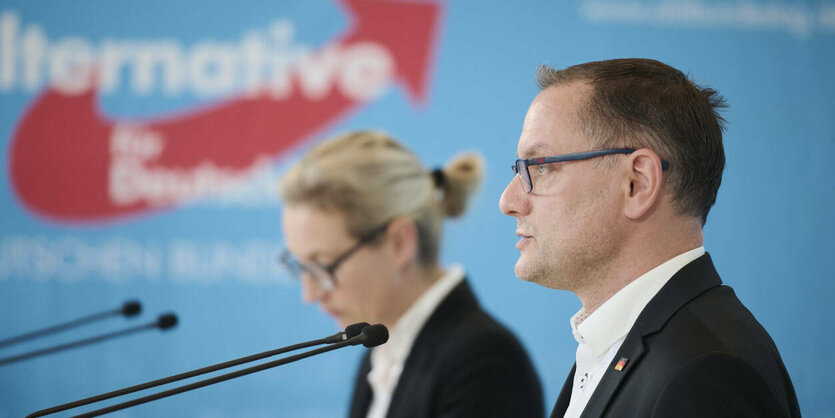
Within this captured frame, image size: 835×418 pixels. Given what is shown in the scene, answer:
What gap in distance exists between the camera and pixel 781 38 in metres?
3.99

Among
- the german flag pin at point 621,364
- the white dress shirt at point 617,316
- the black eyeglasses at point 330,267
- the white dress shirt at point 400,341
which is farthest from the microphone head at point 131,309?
the german flag pin at point 621,364

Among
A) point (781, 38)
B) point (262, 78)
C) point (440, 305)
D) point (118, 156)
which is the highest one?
point (781, 38)

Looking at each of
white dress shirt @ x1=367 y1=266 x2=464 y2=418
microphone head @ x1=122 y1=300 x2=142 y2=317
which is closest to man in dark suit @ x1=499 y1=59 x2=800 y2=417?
white dress shirt @ x1=367 y1=266 x2=464 y2=418

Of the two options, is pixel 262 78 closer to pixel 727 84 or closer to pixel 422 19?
pixel 422 19

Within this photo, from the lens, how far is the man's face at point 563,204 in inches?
52.9

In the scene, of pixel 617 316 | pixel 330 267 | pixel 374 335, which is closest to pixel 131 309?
pixel 330 267

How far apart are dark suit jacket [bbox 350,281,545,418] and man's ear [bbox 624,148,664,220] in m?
0.85

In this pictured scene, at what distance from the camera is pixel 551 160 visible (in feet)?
4.51

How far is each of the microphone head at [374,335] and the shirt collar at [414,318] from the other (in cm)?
94

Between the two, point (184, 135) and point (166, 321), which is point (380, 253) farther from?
point (184, 135)

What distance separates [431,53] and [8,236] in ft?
6.04

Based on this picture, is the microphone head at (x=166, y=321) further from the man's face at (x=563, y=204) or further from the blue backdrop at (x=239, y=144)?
the blue backdrop at (x=239, y=144)

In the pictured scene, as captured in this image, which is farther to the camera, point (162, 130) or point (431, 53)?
point (431, 53)

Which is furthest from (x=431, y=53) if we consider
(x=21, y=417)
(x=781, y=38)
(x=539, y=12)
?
(x=21, y=417)
